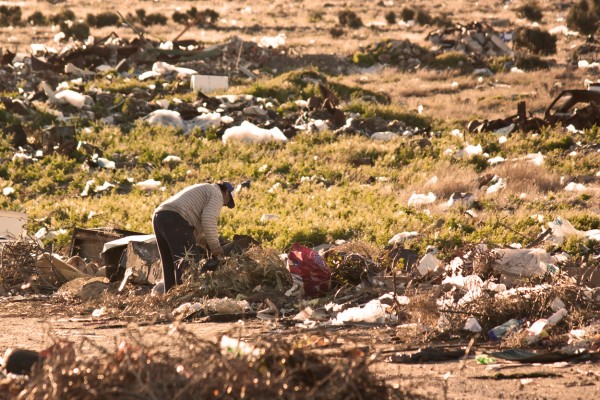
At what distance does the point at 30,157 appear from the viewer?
14.5m

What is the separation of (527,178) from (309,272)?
4.58m

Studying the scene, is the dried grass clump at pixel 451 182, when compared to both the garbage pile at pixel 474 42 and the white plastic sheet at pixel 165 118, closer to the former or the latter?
the white plastic sheet at pixel 165 118

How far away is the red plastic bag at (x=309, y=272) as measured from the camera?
25.5 ft

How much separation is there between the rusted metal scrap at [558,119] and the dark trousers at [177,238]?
23.8 ft

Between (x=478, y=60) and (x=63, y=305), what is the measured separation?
15.1m

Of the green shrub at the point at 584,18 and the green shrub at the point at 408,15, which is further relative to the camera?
the green shrub at the point at 408,15

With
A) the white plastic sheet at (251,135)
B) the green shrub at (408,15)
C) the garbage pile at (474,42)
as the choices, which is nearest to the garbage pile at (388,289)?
the white plastic sheet at (251,135)

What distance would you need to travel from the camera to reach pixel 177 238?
7.79 m

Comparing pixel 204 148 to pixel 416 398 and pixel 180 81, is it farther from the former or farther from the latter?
pixel 416 398

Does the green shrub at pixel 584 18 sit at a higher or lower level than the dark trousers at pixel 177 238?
lower

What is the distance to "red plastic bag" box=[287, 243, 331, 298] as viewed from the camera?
7.76 meters

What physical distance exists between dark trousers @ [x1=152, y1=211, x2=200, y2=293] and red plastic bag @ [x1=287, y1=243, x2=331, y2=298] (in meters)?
0.79

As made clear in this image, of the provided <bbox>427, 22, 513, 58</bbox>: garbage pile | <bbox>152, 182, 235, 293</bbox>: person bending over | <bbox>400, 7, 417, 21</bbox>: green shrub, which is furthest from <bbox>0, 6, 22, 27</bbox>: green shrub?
<bbox>152, 182, 235, 293</bbox>: person bending over

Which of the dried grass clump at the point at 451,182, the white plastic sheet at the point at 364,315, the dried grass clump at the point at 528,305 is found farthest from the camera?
the dried grass clump at the point at 451,182
